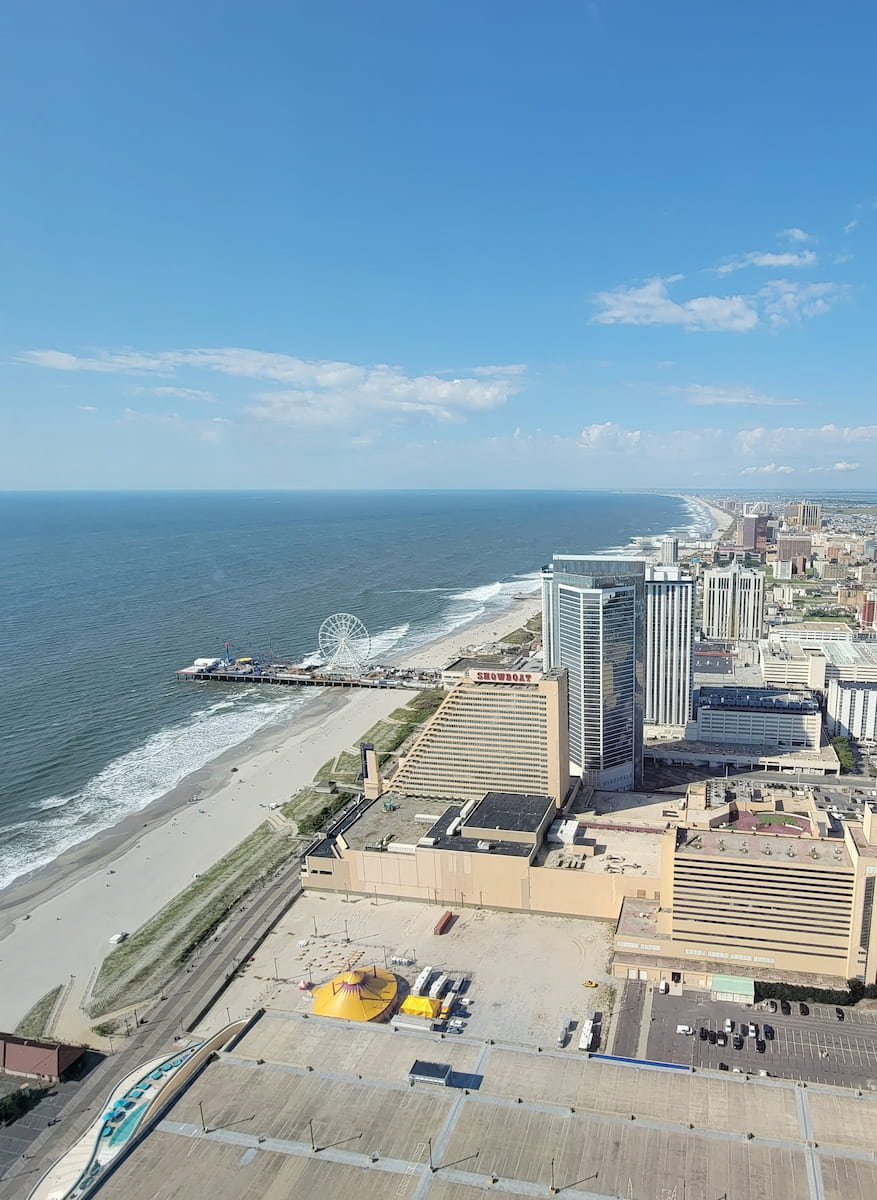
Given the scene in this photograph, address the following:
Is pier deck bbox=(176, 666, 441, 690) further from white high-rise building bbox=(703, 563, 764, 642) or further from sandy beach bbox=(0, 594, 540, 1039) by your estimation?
white high-rise building bbox=(703, 563, 764, 642)

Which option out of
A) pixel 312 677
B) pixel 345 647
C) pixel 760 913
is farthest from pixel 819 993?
pixel 312 677

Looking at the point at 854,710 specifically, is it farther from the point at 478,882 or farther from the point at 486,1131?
the point at 486,1131

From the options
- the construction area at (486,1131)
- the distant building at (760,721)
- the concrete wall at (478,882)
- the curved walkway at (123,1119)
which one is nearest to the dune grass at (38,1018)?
the curved walkway at (123,1119)

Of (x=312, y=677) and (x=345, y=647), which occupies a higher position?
(x=345, y=647)

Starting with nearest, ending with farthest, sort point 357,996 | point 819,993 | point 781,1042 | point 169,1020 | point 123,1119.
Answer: point 123,1119 → point 781,1042 → point 357,996 → point 819,993 → point 169,1020

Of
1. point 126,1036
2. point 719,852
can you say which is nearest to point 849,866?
point 719,852

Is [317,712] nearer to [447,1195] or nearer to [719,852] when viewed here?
[719,852]

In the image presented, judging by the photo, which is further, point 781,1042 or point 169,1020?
point 169,1020
